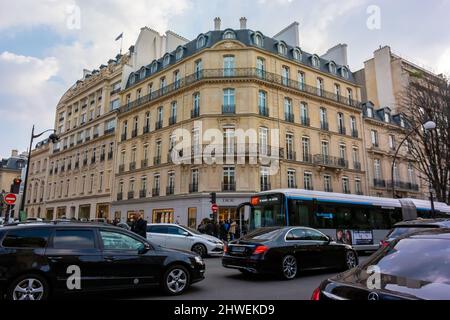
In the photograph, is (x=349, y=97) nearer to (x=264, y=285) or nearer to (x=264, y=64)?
(x=264, y=64)

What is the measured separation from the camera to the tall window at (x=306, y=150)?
95.7 ft

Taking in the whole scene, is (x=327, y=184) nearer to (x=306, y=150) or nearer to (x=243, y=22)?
(x=306, y=150)

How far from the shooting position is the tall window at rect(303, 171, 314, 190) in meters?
28.5

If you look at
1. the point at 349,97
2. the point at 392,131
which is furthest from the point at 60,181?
the point at 392,131

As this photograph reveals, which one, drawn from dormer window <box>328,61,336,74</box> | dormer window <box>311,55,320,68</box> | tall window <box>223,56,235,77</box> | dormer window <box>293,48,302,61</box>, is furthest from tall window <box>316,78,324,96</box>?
tall window <box>223,56,235,77</box>

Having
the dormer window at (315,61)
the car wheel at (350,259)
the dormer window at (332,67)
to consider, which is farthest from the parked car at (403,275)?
the dormer window at (332,67)

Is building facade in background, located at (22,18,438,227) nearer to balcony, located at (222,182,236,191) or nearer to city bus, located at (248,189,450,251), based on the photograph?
balcony, located at (222,182,236,191)

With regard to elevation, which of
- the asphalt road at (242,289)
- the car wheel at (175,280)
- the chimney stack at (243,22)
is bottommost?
the asphalt road at (242,289)

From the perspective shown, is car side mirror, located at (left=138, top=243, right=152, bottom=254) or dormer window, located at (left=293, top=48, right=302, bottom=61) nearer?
car side mirror, located at (left=138, top=243, right=152, bottom=254)

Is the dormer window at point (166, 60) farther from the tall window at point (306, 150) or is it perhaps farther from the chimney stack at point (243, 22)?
the tall window at point (306, 150)

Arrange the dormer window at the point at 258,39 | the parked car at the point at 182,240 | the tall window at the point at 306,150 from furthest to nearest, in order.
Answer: the dormer window at the point at 258,39, the tall window at the point at 306,150, the parked car at the point at 182,240

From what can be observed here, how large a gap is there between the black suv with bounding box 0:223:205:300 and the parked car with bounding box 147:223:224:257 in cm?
690

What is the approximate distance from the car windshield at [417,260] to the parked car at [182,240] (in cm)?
1073

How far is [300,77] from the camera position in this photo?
103 feet
